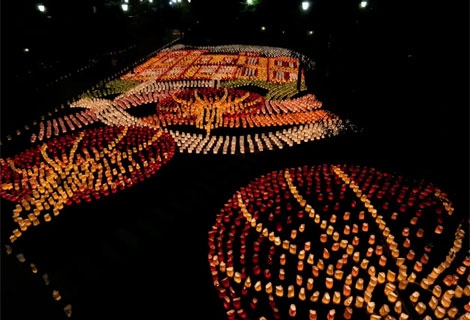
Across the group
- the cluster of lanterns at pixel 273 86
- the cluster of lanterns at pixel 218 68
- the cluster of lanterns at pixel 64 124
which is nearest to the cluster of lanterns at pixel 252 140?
the cluster of lanterns at pixel 64 124

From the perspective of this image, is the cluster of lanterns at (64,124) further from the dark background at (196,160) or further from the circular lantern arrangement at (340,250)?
the circular lantern arrangement at (340,250)

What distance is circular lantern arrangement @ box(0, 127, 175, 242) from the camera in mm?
4320

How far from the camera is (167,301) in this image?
119 inches

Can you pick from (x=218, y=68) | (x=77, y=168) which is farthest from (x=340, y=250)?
(x=218, y=68)

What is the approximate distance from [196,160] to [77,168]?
6.84 ft

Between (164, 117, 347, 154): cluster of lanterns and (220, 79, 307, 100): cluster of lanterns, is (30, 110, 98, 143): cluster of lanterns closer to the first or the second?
(164, 117, 347, 154): cluster of lanterns

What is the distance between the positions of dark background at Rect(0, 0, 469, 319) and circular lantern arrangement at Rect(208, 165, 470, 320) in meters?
0.33

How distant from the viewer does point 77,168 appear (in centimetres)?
506

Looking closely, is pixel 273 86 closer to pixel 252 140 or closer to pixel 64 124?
pixel 252 140

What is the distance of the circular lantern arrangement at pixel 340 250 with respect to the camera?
2.85m

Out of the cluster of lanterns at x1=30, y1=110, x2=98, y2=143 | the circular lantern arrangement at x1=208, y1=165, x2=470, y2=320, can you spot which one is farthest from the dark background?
the cluster of lanterns at x1=30, y1=110, x2=98, y2=143

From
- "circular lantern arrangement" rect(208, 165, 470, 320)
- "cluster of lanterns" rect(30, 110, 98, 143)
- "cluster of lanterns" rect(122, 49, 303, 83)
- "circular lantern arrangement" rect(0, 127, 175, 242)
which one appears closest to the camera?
"circular lantern arrangement" rect(208, 165, 470, 320)

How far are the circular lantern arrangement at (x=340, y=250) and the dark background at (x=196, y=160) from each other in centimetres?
33

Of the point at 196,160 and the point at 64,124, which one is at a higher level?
the point at 64,124
